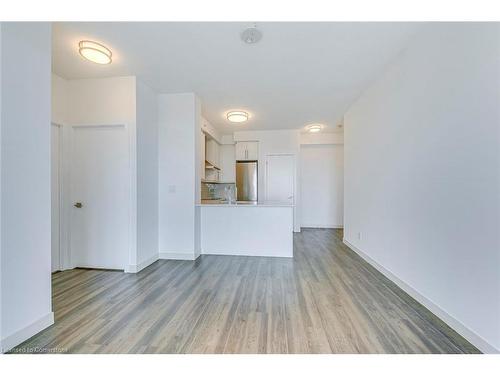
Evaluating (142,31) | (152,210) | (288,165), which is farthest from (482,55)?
(288,165)

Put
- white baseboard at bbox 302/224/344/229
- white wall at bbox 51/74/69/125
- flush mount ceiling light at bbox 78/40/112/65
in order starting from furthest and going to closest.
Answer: white baseboard at bbox 302/224/344/229, white wall at bbox 51/74/69/125, flush mount ceiling light at bbox 78/40/112/65

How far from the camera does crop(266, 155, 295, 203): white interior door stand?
583 cm

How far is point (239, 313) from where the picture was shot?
197 centimetres

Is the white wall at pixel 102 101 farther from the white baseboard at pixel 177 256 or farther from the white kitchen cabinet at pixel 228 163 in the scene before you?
the white kitchen cabinet at pixel 228 163

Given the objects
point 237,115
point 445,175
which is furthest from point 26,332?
point 237,115

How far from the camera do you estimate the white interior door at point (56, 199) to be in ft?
9.64

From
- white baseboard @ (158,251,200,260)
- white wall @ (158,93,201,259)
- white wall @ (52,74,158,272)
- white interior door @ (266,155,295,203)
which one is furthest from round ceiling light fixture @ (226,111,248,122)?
white baseboard @ (158,251,200,260)

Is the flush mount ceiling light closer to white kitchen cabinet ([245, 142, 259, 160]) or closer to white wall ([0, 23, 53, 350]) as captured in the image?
white wall ([0, 23, 53, 350])

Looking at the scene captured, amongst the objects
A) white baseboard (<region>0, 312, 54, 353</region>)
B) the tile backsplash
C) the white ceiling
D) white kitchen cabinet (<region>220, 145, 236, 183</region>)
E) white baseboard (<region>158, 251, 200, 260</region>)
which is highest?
the white ceiling

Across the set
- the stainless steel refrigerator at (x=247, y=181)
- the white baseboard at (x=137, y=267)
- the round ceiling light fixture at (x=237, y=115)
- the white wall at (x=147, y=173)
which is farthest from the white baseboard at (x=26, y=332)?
the stainless steel refrigerator at (x=247, y=181)

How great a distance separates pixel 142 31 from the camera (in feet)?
6.84

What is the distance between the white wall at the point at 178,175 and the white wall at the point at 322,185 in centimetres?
389

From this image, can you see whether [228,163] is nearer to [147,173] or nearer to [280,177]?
[280,177]
